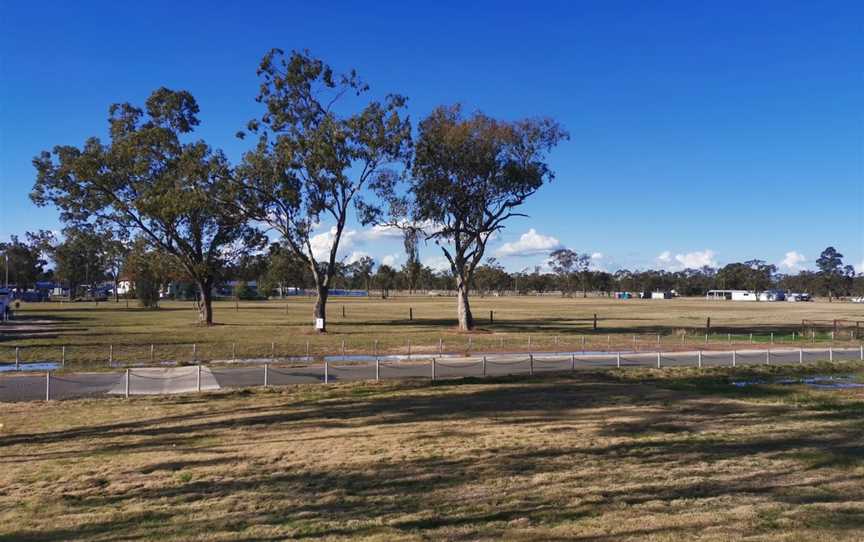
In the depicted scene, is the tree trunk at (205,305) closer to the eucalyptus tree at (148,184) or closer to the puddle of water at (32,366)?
the eucalyptus tree at (148,184)

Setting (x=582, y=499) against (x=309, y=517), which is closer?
(x=309, y=517)

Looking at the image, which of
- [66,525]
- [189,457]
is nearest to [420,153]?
[189,457]

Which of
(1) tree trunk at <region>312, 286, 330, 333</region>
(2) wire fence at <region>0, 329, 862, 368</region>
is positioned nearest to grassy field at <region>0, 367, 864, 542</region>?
(2) wire fence at <region>0, 329, 862, 368</region>

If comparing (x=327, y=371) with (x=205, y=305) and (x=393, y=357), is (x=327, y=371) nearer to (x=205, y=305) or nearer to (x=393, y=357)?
(x=393, y=357)

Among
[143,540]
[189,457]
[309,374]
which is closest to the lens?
[143,540]

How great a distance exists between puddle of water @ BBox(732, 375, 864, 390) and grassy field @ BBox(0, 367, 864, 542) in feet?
12.9

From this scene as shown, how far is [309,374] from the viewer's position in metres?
22.9

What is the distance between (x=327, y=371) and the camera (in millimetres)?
21578

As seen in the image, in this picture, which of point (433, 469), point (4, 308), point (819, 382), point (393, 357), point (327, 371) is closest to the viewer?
point (433, 469)

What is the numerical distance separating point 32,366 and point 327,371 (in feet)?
40.2

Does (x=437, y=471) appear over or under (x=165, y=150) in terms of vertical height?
under

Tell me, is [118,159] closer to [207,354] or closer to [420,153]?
[420,153]

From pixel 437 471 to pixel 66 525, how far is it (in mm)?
4821

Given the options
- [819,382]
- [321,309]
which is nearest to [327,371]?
[819,382]
